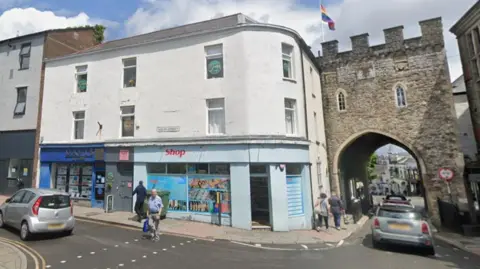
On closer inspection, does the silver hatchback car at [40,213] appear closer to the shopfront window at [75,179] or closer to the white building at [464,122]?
the shopfront window at [75,179]

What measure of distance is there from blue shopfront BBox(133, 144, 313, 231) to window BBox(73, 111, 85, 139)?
15.1ft

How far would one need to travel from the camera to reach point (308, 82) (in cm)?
1625

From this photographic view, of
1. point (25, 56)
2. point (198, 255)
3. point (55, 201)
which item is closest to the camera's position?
point (198, 255)

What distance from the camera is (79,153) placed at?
15.9m

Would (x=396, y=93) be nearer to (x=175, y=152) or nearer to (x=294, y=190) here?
(x=294, y=190)

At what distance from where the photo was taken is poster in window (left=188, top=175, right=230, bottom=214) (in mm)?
12844

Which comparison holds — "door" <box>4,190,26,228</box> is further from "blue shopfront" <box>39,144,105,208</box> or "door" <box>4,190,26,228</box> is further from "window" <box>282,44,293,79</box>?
"window" <box>282,44,293,79</box>

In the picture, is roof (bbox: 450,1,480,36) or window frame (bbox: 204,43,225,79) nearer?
window frame (bbox: 204,43,225,79)

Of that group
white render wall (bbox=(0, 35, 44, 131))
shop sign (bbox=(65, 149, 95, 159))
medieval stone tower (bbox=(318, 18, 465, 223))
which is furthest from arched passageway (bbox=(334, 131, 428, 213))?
white render wall (bbox=(0, 35, 44, 131))

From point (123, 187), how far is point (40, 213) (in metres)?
5.95

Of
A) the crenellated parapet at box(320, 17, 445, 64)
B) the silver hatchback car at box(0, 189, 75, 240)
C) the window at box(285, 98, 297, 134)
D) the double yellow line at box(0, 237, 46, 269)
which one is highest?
the crenellated parapet at box(320, 17, 445, 64)

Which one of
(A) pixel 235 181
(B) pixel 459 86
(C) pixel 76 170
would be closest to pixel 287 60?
(A) pixel 235 181

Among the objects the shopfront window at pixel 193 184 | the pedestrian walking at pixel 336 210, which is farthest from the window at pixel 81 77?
the pedestrian walking at pixel 336 210

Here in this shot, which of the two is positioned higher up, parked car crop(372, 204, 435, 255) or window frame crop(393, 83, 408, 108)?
window frame crop(393, 83, 408, 108)
